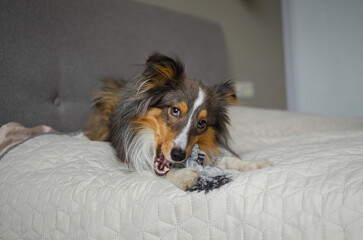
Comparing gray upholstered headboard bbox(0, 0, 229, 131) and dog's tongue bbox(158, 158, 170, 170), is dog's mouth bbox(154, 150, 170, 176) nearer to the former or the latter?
dog's tongue bbox(158, 158, 170, 170)

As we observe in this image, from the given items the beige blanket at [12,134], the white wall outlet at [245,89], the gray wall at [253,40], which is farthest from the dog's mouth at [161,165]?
the white wall outlet at [245,89]

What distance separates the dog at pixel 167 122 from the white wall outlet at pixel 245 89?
2.63m

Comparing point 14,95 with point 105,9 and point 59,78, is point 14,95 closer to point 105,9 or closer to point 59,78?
point 59,78

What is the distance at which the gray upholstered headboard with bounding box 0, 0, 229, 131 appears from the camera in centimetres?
204

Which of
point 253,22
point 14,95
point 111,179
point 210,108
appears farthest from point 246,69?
point 111,179

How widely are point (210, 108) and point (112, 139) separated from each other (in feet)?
2.14

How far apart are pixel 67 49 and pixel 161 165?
142 cm

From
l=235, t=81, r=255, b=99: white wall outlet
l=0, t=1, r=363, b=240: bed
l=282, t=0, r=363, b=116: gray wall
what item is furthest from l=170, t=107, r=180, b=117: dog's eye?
l=282, t=0, r=363, b=116: gray wall

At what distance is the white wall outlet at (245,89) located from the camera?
4.45m

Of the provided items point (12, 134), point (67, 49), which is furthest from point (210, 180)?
point (67, 49)

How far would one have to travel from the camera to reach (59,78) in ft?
7.57

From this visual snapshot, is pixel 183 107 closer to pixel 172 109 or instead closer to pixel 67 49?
pixel 172 109

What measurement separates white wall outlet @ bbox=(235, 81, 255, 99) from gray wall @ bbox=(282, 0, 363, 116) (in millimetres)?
1354

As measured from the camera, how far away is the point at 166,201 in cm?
98
